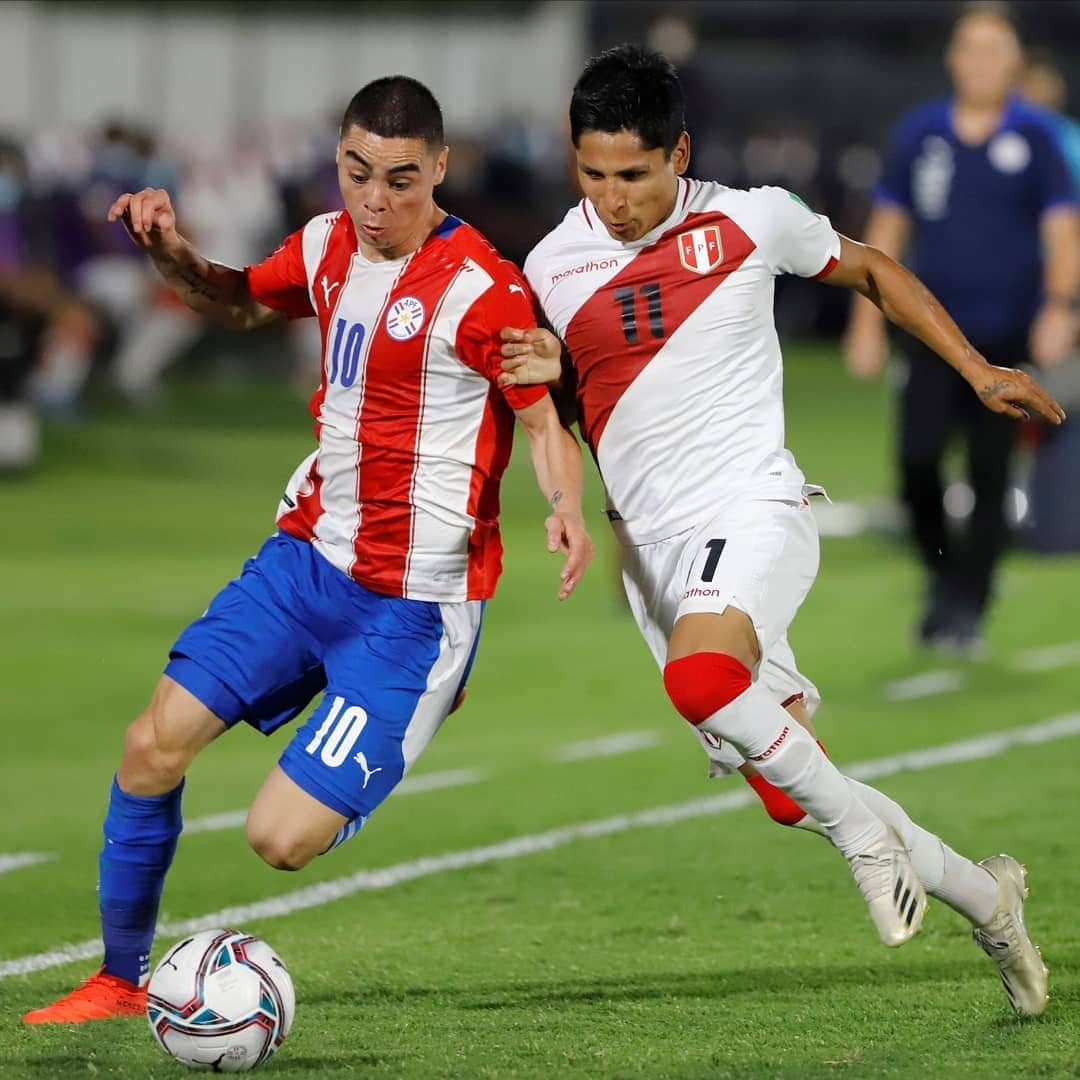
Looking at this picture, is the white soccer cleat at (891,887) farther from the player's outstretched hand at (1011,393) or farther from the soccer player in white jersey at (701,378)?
the player's outstretched hand at (1011,393)

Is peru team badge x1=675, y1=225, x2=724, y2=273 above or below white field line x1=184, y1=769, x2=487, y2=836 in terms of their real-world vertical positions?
above

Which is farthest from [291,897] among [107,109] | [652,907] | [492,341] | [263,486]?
[107,109]

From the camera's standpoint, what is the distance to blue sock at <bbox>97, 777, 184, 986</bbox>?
5137 mm

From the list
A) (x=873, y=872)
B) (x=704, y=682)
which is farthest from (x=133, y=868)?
(x=873, y=872)

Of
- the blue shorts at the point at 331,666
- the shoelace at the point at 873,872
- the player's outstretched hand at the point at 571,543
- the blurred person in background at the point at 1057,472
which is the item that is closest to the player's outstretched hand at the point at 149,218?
the blue shorts at the point at 331,666

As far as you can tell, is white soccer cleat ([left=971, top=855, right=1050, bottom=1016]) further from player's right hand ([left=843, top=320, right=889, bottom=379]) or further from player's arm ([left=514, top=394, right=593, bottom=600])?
player's right hand ([left=843, top=320, right=889, bottom=379])

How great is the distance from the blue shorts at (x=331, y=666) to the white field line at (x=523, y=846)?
106 centimetres

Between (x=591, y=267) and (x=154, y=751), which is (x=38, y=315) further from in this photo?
(x=154, y=751)

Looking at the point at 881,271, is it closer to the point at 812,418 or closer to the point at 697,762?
the point at 697,762

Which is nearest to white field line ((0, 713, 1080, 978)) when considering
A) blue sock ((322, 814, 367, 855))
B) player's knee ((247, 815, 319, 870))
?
player's knee ((247, 815, 319, 870))

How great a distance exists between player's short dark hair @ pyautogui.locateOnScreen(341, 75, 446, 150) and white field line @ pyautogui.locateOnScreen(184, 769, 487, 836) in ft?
9.93

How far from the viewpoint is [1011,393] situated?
5148 millimetres

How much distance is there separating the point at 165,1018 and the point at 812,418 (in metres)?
16.1

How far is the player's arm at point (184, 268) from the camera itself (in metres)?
5.29
